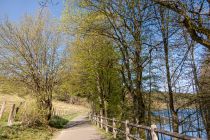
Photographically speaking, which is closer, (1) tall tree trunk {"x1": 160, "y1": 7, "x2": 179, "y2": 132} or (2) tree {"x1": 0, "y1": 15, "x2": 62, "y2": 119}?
(1) tall tree trunk {"x1": 160, "y1": 7, "x2": 179, "y2": 132}

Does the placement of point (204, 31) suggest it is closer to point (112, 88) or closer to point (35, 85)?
point (35, 85)

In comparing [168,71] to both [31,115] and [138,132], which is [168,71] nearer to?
[138,132]

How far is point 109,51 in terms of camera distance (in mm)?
21812

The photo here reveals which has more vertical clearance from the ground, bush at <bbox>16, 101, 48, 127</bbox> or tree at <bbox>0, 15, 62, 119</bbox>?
tree at <bbox>0, 15, 62, 119</bbox>

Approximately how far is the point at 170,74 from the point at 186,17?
428 inches

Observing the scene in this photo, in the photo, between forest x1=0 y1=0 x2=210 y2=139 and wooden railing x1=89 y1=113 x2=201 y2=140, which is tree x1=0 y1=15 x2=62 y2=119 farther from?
wooden railing x1=89 y1=113 x2=201 y2=140

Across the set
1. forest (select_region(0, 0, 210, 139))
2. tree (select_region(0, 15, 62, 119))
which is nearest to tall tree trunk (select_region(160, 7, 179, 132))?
forest (select_region(0, 0, 210, 139))

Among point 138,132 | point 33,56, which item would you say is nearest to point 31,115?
point 33,56

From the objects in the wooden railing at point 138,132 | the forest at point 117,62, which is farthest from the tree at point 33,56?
the wooden railing at point 138,132

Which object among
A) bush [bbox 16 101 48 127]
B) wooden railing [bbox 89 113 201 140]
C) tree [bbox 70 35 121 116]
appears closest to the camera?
wooden railing [bbox 89 113 201 140]

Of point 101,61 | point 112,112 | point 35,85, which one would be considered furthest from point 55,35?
point 112,112

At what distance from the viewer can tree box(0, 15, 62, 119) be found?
26.4 meters

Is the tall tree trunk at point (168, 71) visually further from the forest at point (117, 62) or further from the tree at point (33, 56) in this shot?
the tree at point (33, 56)

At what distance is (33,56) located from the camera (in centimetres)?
2762
